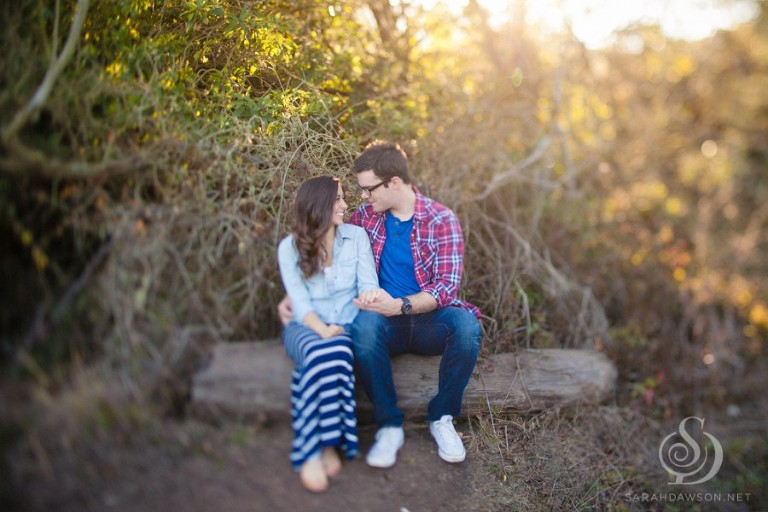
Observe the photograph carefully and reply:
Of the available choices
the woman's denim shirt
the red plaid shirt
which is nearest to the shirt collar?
the red plaid shirt

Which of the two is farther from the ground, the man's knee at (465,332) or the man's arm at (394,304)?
the man's arm at (394,304)

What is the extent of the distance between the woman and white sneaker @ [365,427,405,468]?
14 cm

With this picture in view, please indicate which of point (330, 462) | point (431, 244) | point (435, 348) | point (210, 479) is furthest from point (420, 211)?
point (210, 479)

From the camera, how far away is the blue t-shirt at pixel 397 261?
11.9 ft

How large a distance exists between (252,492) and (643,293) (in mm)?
4810

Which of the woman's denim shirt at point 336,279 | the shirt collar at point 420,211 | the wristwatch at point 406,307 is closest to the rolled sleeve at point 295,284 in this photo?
the woman's denim shirt at point 336,279

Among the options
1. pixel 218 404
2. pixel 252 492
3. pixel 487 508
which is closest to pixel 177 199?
pixel 218 404

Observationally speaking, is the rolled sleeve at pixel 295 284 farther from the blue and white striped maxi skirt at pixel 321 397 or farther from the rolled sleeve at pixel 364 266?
the rolled sleeve at pixel 364 266

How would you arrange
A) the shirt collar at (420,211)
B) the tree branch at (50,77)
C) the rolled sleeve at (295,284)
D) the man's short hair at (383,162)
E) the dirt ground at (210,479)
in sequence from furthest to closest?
the shirt collar at (420,211) → the man's short hair at (383,162) → the rolled sleeve at (295,284) → the tree branch at (50,77) → the dirt ground at (210,479)

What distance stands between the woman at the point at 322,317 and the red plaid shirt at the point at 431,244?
0.24m

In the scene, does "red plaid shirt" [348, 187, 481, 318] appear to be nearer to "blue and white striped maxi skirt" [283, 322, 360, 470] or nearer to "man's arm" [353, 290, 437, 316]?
"man's arm" [353, 290, 437, 316]

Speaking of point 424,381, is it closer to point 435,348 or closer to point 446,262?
point 435,348

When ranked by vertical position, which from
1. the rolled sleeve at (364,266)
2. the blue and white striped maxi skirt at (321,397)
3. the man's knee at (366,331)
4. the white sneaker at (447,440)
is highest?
the rolled sleeve at (364,266)

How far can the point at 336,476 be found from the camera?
3.06 metres
